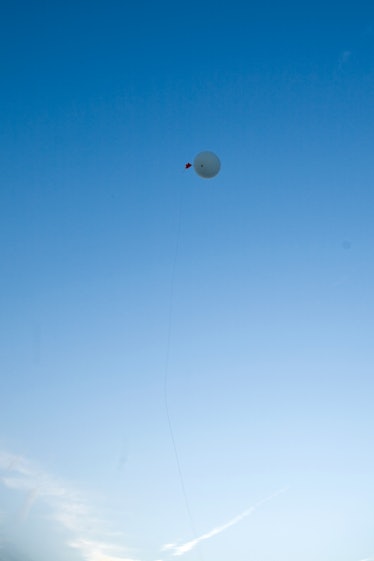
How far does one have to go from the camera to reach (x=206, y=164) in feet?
64.0

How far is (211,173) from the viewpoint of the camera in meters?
19.8

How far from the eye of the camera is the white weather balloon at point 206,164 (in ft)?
64.0

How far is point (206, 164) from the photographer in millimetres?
19516

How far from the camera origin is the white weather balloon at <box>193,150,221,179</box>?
64.0 feet

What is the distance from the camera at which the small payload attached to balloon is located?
19.5 meters

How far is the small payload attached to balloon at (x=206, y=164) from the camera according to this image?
19.5 meters
